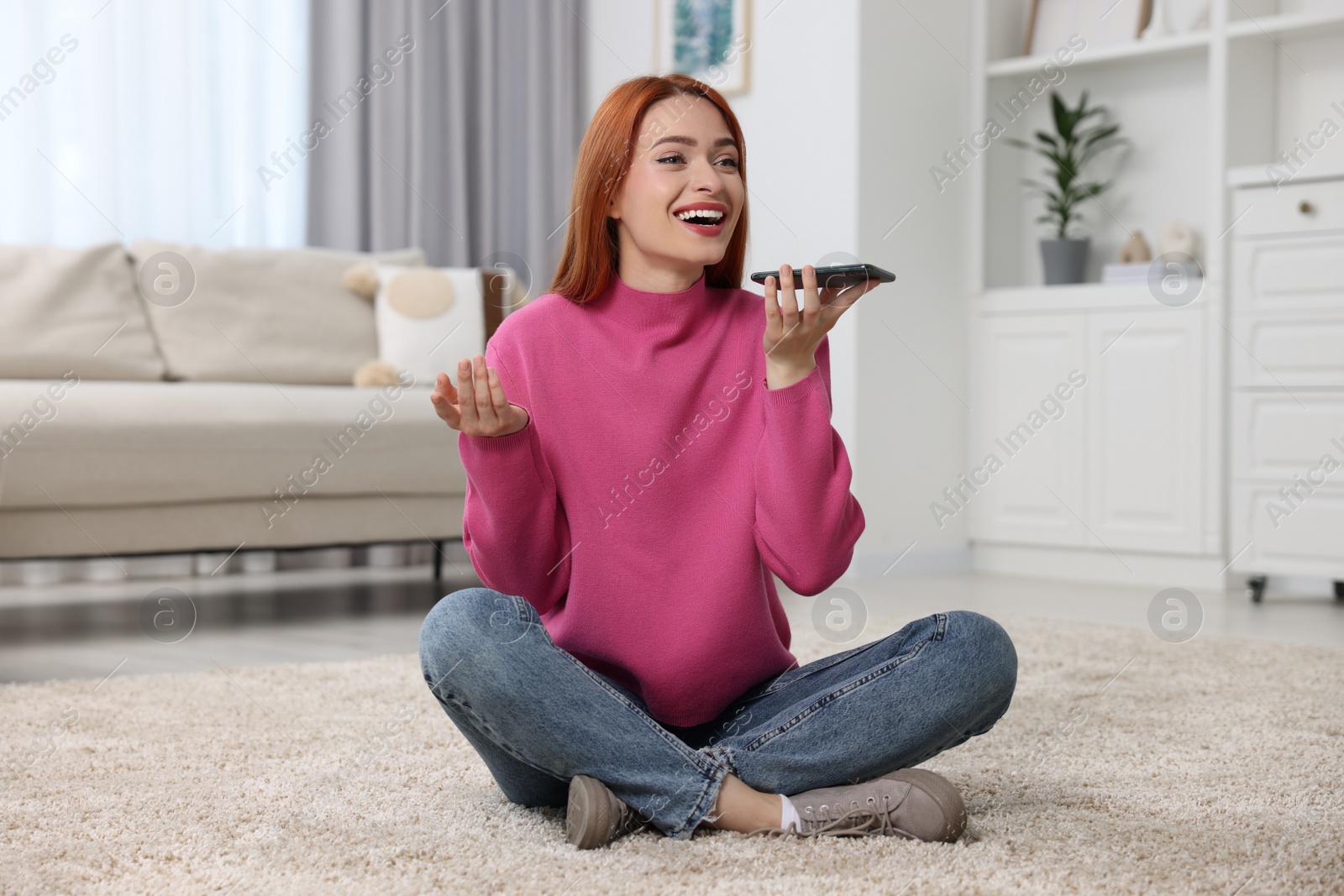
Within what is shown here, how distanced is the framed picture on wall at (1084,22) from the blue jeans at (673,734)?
3.01m

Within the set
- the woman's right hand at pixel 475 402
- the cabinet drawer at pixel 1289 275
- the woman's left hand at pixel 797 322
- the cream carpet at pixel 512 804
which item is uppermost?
the cabinet drawer at pixel 1289 275

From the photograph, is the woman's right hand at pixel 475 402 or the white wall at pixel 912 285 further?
the white wall at pixel 912 285

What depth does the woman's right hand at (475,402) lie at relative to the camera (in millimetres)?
1133

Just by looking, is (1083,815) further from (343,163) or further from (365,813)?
(343,163)

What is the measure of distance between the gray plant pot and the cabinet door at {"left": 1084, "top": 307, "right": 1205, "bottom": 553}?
215 millimetres

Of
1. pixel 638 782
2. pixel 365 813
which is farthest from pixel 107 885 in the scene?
pixel 638 782

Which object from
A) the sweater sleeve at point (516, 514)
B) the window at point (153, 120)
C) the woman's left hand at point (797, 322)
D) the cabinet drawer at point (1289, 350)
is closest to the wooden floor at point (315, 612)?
the cabinet drawer at point (1289, 350)

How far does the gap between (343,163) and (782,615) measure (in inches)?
121

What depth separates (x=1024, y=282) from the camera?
4.11 metres

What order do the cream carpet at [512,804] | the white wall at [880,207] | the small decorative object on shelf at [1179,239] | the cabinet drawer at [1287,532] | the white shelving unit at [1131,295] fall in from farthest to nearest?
1. the white wall at [880,207]
2. the small decorative object on shelf at [1179,239]
3. the white shelving unit at [1131,295]
4. the cabinet drawer at [1287,532]
5. the cream carpet at [512,804]

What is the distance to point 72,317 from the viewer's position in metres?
3.04

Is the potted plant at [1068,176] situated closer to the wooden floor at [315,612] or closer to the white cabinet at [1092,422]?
the white cabinet at [1092,422]

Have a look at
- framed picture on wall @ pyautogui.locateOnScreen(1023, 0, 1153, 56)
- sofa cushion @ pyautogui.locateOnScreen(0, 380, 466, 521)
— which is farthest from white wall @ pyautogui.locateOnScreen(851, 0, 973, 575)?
sofa cushion @ pyautogui.locateOnScreen(0, 380, 466, 521)

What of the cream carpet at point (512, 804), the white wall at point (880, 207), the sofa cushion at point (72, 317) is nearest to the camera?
the cream carpet at point (512, 804)
